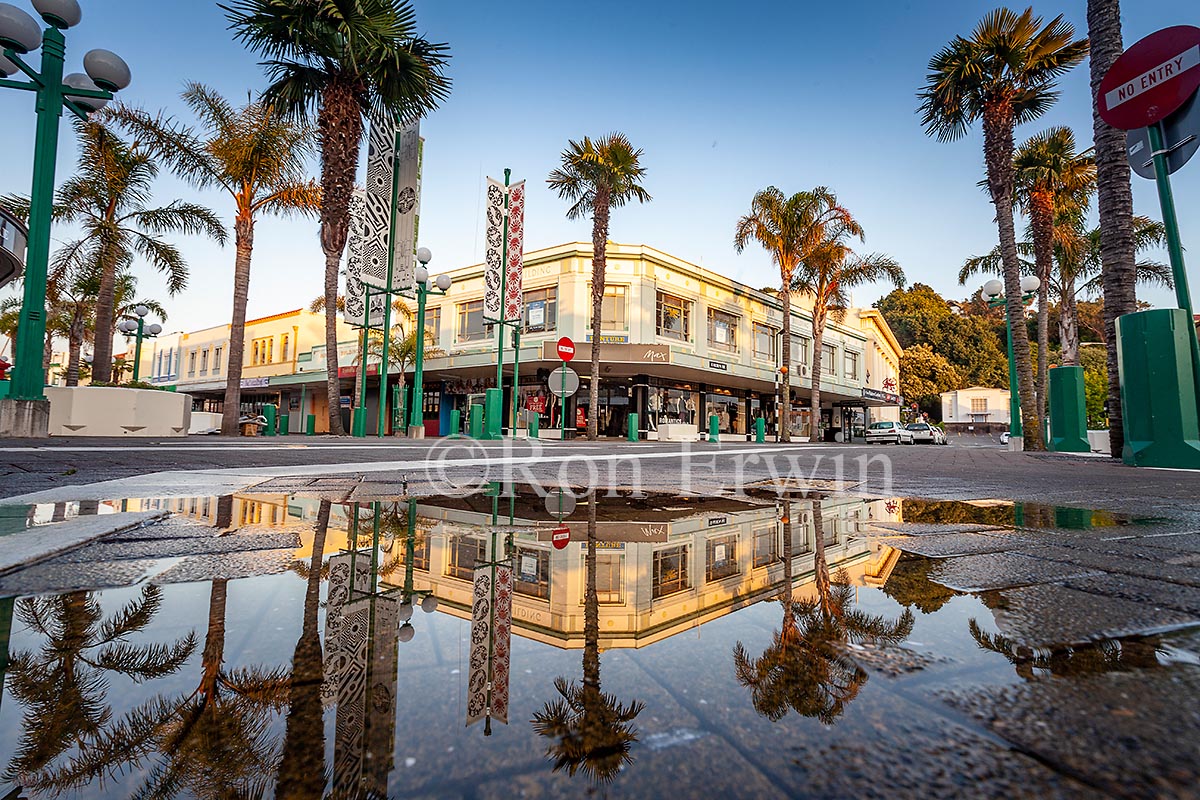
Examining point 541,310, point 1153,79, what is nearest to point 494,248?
point 541,310

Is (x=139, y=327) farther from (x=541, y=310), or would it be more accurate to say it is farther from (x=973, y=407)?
(x=973, y=407)

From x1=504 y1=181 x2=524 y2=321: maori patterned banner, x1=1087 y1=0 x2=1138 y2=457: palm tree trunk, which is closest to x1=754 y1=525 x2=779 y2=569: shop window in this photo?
x1=1087 y1=0 x2=1138 y2=457: palm tree trunk

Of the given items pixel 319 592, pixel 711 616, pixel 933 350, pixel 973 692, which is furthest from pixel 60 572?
pixel 933 350

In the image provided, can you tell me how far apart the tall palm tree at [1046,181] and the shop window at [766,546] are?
22.5 m

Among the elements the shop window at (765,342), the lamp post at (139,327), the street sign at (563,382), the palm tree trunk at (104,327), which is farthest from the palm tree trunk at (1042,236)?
the lamp post at (139,327)

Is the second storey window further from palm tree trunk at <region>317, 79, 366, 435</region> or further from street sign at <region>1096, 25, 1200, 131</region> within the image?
street sign at <region>1096, 25, 1200, 131</region>

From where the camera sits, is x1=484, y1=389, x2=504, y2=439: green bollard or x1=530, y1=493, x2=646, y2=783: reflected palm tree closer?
x1=530, y1=493, x2=646, y2=783: reflected palm tree

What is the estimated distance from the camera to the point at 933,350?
2105 inches

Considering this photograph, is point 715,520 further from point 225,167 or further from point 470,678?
point 225,167

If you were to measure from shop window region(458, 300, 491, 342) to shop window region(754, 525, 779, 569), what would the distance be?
1080 inches

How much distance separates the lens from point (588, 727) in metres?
0.70

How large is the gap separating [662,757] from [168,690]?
0.65 meters

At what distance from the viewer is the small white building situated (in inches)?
1992

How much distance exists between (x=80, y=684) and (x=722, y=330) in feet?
102
